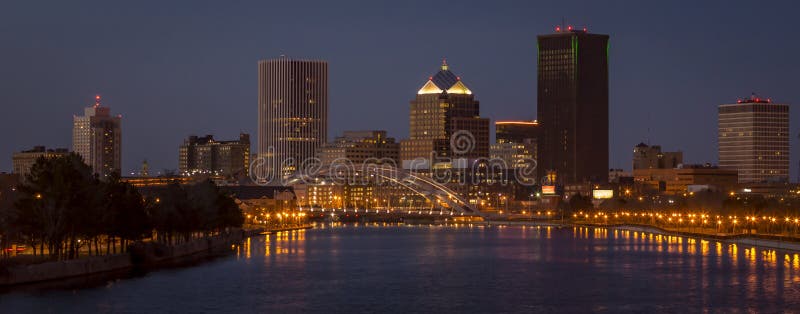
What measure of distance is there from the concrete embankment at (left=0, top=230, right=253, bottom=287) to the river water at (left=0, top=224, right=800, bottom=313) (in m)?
2.24

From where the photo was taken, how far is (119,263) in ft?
276

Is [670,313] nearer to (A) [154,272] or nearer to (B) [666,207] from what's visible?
(A) [154,272]

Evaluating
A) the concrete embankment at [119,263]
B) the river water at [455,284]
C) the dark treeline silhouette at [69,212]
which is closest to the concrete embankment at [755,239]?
the river water at [455,284]

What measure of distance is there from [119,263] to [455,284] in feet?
70.4

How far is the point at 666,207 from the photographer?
197 metres

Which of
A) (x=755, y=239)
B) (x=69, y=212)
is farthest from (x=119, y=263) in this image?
(x=755, y=239)

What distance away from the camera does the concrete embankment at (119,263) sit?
229ft

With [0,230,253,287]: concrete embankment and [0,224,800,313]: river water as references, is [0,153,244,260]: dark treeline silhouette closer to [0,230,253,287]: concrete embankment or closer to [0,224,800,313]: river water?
[0,230,253,287]: concrete embankment

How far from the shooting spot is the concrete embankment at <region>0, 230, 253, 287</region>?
69938 millimetres

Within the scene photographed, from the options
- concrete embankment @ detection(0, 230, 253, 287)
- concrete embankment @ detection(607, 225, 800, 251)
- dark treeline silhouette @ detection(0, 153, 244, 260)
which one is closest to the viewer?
concrete embankment @ detection(0, 230, 253, 287)

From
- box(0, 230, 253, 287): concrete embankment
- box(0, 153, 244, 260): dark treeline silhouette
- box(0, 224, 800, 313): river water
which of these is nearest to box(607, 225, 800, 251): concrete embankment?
box(0, 224, 800, 313): river water

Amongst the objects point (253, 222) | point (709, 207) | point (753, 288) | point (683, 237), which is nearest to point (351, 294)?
point (753, 288)

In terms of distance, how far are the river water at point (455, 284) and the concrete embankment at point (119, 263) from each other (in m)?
2.24

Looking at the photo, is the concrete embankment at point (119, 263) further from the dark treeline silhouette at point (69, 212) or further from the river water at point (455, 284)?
the river water at point (455, 284)
